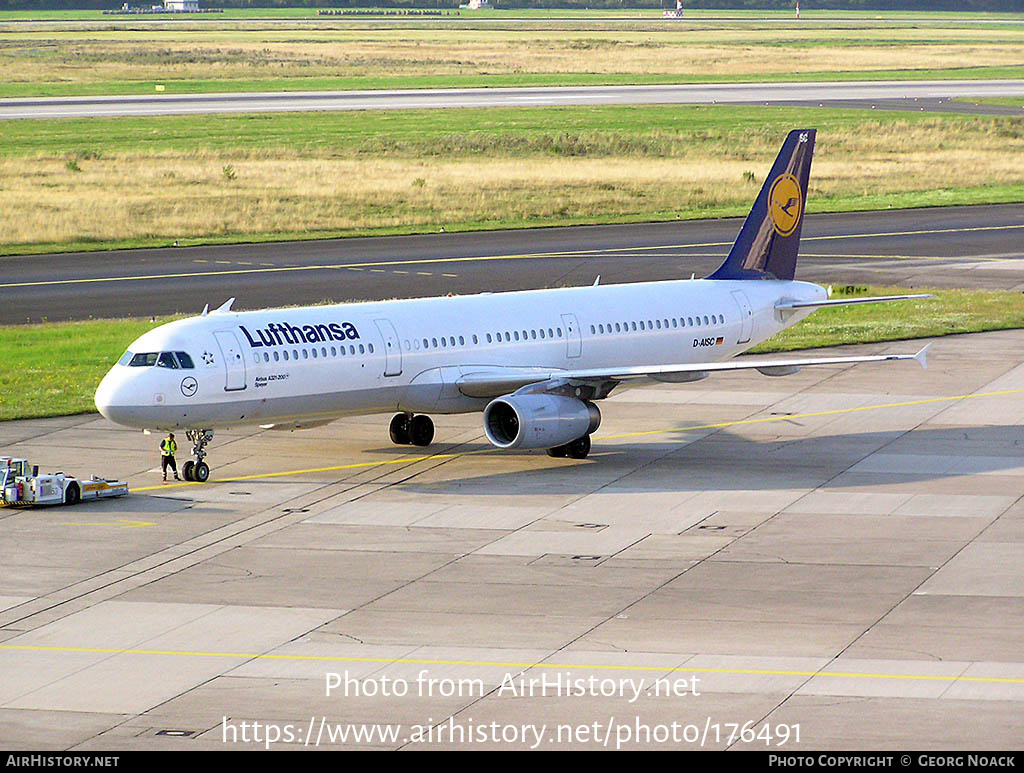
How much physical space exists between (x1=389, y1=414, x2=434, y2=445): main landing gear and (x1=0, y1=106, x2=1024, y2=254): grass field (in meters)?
45.8

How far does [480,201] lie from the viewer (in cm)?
10144

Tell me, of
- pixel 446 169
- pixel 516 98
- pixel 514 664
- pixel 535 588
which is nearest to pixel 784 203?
pixel 535 588

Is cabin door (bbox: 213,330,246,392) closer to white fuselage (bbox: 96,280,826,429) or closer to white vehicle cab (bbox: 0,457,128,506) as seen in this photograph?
white fuselage (bbox: 96,280,826,429)

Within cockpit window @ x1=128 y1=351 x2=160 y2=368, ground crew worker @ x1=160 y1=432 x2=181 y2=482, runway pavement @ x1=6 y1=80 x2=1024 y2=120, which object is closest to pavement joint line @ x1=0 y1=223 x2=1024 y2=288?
ground crew worker @ x1=160 y1=432 x2=181 y2=482

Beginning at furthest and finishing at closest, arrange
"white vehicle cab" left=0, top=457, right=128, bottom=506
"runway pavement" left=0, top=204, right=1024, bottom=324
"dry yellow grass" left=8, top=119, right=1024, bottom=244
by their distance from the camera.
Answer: "dry yellow grass" left=8, top=119, right=1024, bottom=244 < "runway pavement" left=0, top=204, right=1024, bottom=324 < "white vehicle cab" left=0, top=457, right=128, bottom=506

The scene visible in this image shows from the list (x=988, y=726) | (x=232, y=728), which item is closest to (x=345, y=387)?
(x=232, y=728)

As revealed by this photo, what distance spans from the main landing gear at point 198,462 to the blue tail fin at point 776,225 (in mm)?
16421

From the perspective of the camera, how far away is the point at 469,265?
77.9m

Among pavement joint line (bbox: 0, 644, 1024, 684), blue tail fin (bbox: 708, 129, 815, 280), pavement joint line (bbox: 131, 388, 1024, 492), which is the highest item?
blue tail fin (bbox: 708, 129, 815, 280)

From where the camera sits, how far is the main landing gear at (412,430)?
44.2 metres

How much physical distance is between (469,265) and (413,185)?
29596 millimetres

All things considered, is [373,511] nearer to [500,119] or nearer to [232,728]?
[232,728]

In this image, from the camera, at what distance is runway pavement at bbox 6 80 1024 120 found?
153 m

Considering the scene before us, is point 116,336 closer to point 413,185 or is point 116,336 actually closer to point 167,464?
point 167,464
